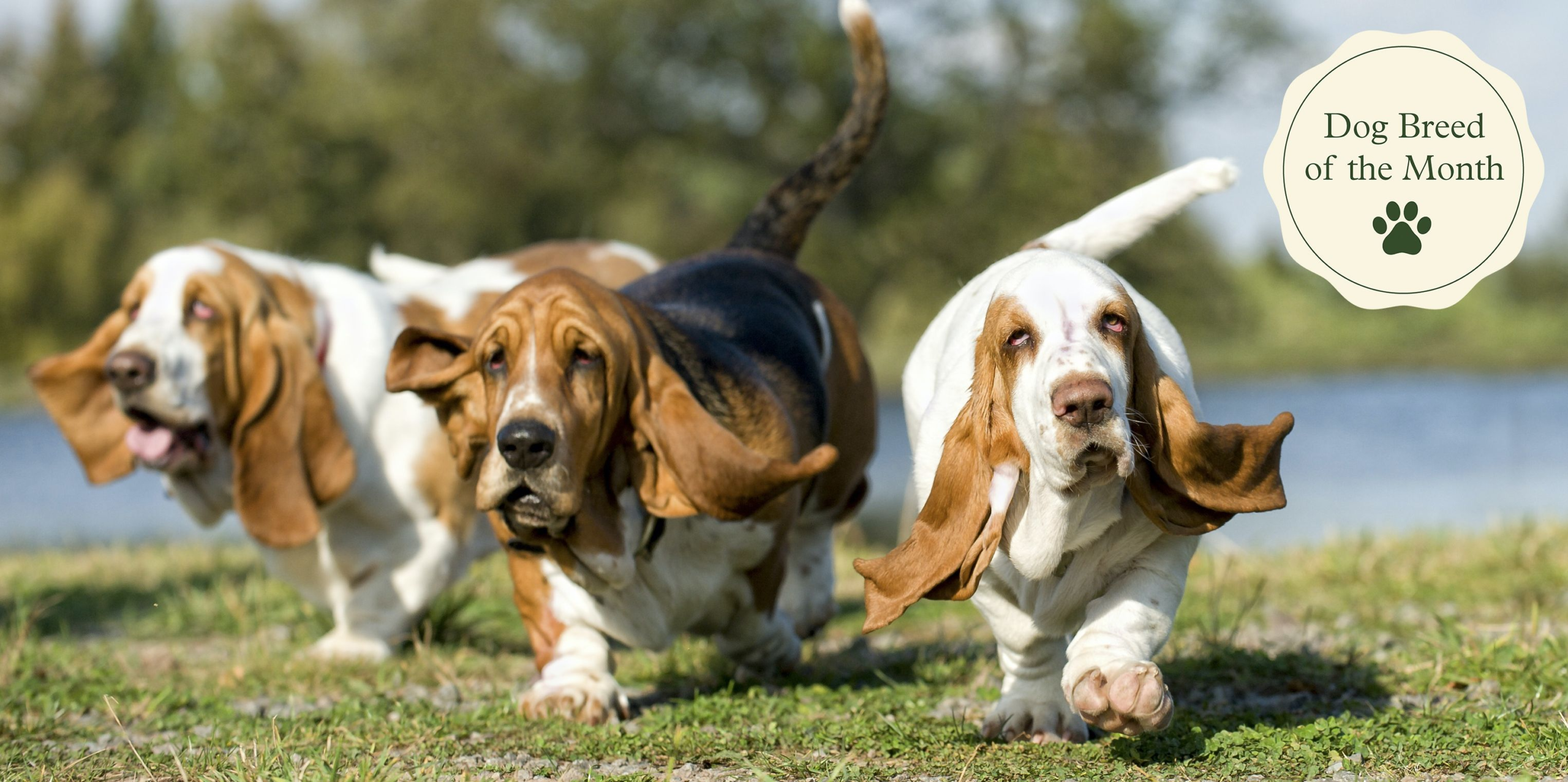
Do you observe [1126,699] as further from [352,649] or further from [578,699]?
[352,649]

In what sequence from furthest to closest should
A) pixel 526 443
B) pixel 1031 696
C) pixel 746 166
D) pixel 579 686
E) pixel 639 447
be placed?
pixel 746 166, pixel 579 686, pixel 639 447, pixel 1031 696, pixel 526 443

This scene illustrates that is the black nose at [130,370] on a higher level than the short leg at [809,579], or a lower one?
higher

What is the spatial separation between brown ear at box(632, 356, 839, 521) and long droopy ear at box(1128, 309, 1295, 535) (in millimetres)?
907

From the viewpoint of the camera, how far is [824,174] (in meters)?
5.88

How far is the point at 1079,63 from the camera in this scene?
29188 mm

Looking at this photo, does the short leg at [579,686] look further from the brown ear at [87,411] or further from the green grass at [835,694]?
the brown ear at [87,411]

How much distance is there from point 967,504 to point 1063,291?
1.67 feet

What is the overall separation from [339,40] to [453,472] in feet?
119

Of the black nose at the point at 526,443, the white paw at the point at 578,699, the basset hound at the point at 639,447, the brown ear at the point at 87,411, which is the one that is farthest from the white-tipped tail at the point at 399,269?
the black nose at the point at 526,443

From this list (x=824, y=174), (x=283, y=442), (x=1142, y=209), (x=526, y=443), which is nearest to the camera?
(x=526, y=443)

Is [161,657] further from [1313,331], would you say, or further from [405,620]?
[1313,331]

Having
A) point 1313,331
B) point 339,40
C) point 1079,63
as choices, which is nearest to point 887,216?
point 1079,63

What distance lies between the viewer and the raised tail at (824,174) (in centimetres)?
579

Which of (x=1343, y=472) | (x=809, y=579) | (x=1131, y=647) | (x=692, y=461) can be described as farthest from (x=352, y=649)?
(x=1343, y=472)
